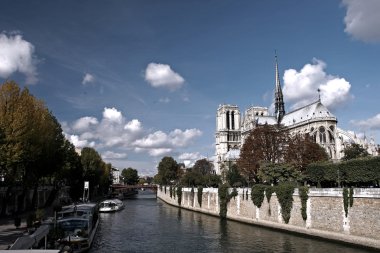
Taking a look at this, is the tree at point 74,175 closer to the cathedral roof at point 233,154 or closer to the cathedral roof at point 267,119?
the cathedral roof at point 233,154

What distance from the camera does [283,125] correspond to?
342 feet

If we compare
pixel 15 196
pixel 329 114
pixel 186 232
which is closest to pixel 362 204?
pixel 186 232

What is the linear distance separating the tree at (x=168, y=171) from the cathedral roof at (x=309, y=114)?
48.0 m

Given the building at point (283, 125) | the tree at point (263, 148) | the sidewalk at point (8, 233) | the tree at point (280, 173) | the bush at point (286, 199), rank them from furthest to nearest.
Answer: the building at point (283, 125)
the tree at point (263, 148)
the tree at point (280, 173)
the bush at point (286, 199)
the sidewalk at point (8, 233)

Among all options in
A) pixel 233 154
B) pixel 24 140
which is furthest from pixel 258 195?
pixel 233 154

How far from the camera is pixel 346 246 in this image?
34531mm

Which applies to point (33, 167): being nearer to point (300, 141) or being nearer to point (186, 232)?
point (186, 232)

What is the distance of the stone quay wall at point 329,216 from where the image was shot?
33.6 metres

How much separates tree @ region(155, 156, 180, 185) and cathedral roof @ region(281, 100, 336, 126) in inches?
1890

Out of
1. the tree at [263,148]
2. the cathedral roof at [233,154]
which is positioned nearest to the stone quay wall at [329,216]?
the tree at [263,148]

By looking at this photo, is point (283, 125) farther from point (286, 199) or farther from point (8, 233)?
point (8, 233)

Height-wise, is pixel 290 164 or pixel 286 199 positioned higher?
pixel 290 164

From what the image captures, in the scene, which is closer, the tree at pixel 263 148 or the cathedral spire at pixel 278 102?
the tree at pixel 263 148

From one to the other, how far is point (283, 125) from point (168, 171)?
59.5 m
